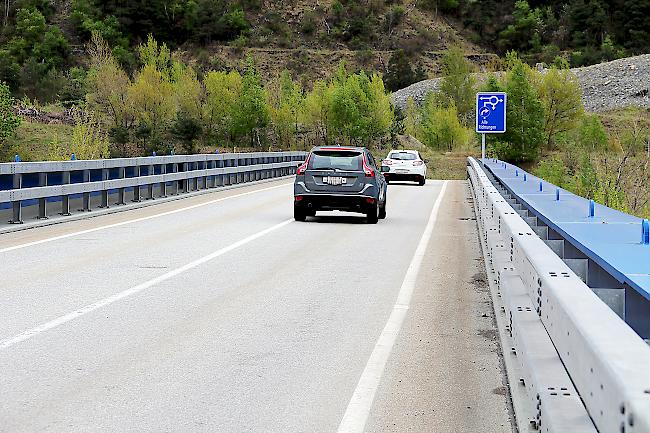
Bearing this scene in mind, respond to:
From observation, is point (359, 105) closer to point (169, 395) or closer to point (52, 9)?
point (169, 395)

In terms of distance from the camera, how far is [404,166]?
40469mm

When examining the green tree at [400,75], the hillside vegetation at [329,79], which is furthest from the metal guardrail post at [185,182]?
the green tree at [400,75]

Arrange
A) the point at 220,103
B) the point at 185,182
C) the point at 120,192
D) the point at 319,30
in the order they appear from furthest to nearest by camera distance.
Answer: the point at 319,30 < the point at 220,103 < the point at 185,182 < the point at 120,192

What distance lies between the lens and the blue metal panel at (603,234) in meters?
5.73

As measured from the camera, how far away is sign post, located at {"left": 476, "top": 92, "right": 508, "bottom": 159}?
47.3m

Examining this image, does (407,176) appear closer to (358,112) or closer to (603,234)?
(603,234)

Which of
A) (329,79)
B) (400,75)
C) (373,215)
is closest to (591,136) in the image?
(373,215)

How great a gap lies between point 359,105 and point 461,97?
4641 cm

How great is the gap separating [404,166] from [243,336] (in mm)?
32290

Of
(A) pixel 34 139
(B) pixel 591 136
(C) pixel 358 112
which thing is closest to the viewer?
(A) pixel 34 139

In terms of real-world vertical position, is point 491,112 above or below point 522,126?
below

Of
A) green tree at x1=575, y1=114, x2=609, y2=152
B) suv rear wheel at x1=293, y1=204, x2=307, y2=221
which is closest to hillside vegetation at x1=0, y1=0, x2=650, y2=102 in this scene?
green tree at x1=575, y1=114, x2=609, y2=152

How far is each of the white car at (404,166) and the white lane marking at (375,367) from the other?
27.5 metres

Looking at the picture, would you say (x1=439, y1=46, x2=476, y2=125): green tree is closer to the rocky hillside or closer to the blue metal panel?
the rocky hillside
